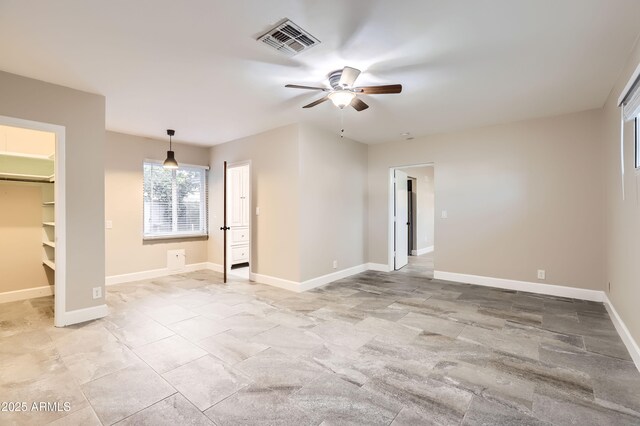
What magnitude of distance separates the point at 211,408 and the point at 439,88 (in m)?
3.64

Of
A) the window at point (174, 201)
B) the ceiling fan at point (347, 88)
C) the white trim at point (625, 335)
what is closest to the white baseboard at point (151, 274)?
the window at point (174, 201)

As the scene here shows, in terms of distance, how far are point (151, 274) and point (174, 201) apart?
4.83ft

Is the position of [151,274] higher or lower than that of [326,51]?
lower

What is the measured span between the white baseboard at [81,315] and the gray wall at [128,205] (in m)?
1.87

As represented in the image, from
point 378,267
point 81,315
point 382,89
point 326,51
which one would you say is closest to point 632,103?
point 382,89

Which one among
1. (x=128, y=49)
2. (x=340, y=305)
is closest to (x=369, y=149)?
(x=340, y=305)

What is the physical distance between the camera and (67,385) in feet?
7.20

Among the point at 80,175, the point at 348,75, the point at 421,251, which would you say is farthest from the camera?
the point at 421,251

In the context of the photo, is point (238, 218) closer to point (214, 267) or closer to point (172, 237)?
point (214, 267)

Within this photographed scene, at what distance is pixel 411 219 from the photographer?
28.8 feet

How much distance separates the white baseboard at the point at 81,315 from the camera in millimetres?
3283

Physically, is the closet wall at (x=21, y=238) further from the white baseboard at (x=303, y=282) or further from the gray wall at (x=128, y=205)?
the white baseboard at (x=303, y=282)

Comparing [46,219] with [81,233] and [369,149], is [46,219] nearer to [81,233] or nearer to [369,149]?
[81,233]

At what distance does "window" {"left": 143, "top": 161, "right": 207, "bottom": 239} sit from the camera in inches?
225
